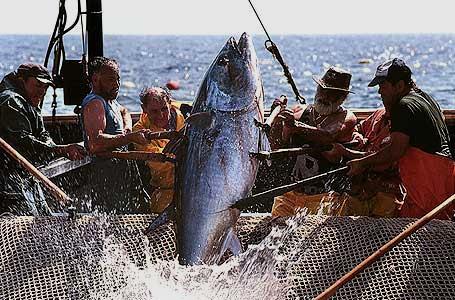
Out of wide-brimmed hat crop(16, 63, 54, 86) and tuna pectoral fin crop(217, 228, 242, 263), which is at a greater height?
wide-brimmed hat crop(16, 63, 54, 86)

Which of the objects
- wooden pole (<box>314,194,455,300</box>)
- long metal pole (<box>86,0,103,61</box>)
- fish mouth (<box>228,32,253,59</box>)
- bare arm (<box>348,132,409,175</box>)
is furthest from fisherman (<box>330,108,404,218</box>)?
long metal pole (<box>86,0,103,61</box>)

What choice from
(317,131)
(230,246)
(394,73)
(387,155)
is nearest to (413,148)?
(387,155)

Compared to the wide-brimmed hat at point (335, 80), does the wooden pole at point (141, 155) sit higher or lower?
lower

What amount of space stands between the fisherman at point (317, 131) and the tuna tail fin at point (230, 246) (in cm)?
125

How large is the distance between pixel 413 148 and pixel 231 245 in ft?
5.71

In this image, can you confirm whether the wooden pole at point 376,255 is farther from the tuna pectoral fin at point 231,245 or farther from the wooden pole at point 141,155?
the wooden pole at point 141,155

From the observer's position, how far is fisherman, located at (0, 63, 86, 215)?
288 inches

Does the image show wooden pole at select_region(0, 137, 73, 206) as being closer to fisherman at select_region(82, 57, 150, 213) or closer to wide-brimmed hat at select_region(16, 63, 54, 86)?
fisherman at select_region(82, 57, 150, 213)

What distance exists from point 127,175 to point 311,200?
1.85m

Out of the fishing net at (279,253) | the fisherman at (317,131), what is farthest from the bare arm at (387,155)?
the fishing net at (279,253)

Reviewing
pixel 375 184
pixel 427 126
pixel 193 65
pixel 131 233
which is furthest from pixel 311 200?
pixel 193 65

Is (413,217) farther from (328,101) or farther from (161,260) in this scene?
(161,260)

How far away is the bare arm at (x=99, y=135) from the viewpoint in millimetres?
6785

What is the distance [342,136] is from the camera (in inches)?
271
